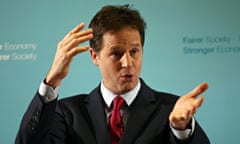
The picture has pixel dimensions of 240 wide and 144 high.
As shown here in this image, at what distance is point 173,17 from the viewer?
2.21 meters

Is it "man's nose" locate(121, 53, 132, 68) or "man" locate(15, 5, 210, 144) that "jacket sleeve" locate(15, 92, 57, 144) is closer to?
"man" locate(15, 5, 210, 144)

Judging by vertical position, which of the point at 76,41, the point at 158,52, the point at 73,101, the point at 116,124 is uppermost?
the point at 76,41

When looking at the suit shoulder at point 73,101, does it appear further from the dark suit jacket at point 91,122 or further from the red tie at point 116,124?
the red tie at point 116,124

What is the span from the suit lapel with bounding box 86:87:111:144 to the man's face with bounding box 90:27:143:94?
7 cm

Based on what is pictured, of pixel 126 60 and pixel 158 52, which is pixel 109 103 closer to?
pixel 126 60

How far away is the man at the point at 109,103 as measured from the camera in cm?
122

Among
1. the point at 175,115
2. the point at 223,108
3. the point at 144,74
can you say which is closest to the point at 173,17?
the point at 144,74

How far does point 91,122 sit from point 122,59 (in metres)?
0.28

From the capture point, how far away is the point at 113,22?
4.82 ft

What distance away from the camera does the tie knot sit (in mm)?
1424

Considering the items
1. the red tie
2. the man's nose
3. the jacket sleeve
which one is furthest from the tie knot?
the jacket sleeve

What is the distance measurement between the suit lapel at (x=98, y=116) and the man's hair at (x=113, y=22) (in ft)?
0.71

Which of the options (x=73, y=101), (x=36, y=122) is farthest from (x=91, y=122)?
(x=36, y=122)

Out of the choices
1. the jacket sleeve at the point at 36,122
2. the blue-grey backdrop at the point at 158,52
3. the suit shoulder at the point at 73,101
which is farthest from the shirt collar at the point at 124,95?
the blue-grey backdrop at the point at 158,52
